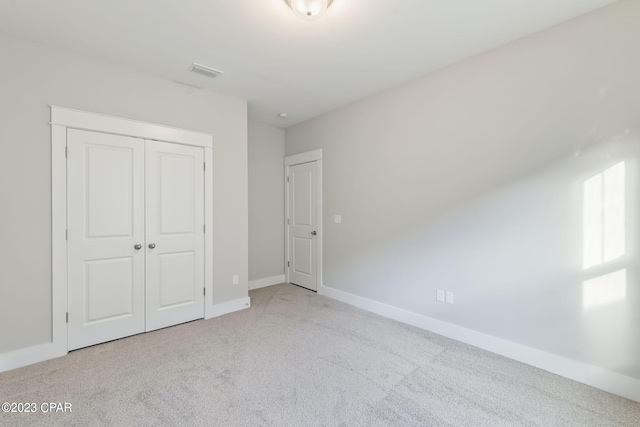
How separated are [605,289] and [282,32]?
10.3 ft

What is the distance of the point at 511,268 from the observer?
2.40m

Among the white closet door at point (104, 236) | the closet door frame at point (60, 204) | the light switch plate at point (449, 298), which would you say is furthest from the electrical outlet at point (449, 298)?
the closet door frame at point (60, 204)

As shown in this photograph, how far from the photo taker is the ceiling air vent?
107 inches

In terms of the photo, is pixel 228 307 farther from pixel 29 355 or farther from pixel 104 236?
pixel 29 355

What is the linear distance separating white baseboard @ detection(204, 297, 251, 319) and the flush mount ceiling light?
3.13 metres

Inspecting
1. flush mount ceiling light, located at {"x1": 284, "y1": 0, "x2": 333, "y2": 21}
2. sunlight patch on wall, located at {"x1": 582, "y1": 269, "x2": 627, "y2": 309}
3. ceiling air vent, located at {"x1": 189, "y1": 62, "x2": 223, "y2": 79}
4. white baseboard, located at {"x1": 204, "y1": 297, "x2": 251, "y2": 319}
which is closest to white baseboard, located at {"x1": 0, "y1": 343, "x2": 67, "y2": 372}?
white baseboard, located at {"x1": 204, "y1": 297, "x2": 251, "y2": 319}

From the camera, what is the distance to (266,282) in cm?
461

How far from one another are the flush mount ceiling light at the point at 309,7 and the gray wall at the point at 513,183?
5.15 feet

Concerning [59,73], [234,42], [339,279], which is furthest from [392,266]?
[59,73]

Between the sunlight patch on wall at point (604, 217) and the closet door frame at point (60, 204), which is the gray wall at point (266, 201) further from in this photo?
the sunlight patch on wall at point (604, 217)

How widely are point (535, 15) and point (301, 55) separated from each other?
1861mm

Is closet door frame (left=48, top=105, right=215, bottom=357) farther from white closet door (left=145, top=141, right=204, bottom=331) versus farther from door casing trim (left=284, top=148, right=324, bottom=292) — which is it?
door casing trim (left=284, top=148, right=324, bottom=292)

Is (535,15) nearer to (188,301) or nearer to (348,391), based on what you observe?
(348,391)

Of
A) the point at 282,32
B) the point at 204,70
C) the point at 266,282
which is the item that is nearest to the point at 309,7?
the point at 282,32
